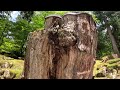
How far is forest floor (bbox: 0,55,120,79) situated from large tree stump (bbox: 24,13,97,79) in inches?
97.5

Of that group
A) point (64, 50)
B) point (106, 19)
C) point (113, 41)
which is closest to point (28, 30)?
point (113, 41)

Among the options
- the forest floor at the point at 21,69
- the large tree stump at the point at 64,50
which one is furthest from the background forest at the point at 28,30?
the large tree stump at the point at 64,50

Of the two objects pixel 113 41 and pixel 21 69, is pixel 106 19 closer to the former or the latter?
pixel 113 41

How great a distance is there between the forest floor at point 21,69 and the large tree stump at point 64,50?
2477mm

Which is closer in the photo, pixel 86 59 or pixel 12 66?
pixel 86 59

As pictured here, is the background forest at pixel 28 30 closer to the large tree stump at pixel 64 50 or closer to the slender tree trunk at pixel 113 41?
the slender tree trunk at pixel 113 41

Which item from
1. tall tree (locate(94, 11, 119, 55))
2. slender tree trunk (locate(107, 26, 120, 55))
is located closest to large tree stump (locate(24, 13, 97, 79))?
slender tree trunk (locate(107, 26, 120, 55))

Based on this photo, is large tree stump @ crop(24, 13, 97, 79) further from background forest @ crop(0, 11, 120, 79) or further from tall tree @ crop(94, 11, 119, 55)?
tall tree @ crop(94, 11, 119, 55)

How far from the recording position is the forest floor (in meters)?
7.17
